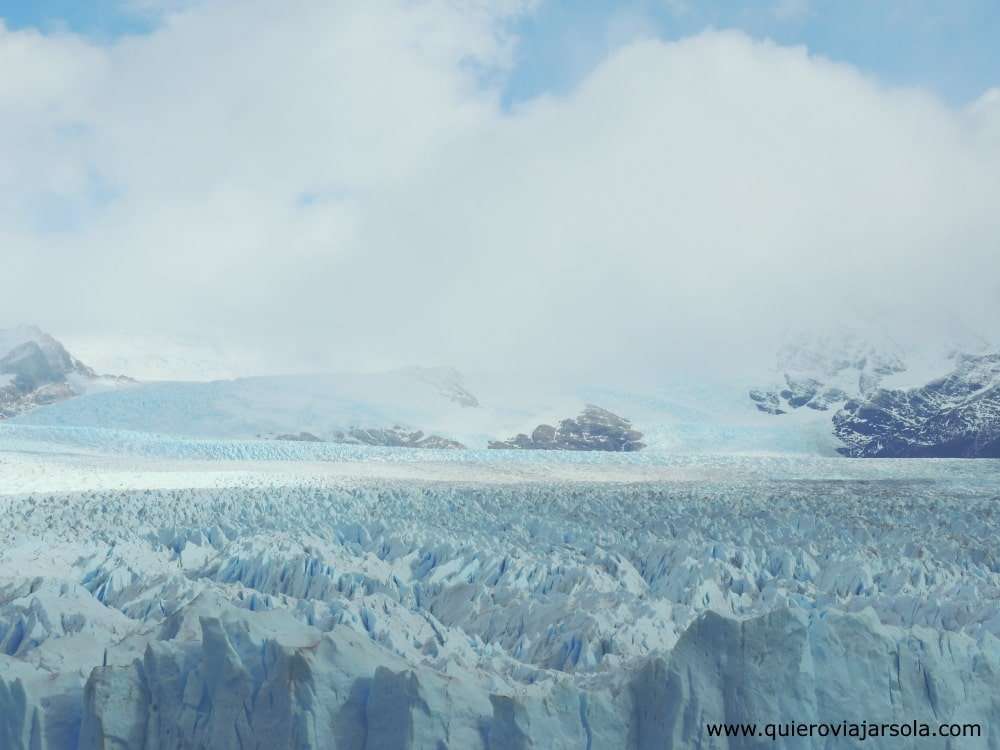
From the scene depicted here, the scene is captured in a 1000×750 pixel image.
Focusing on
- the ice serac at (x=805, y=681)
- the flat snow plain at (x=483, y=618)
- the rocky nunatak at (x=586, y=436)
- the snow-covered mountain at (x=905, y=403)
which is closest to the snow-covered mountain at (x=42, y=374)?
the rocky nunatak at (x=586, y=436)

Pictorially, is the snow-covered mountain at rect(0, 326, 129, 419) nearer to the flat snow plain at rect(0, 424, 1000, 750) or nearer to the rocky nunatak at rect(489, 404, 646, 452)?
the rocky nunatak at rect(489, 404, 646, 452)

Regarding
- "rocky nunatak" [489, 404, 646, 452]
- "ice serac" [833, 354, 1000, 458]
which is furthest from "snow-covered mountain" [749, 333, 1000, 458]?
"rocky nunatak" [489, 404, 646, 452]

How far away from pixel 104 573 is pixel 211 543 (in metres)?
2.01

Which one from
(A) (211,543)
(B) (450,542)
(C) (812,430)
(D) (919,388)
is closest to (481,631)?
(B) (450,542)

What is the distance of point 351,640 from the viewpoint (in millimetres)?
4859

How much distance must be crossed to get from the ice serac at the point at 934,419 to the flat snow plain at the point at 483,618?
114ft

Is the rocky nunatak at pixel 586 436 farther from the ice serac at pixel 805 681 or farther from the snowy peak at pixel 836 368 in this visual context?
the ice serac at pixel 805 681

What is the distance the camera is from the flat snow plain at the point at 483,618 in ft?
15.0

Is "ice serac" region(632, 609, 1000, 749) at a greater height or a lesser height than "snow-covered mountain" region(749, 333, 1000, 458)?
lesser

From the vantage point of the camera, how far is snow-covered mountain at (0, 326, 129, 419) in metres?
65.7

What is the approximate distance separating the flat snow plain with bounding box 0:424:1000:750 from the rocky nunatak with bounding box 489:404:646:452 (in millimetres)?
Answer: 24978

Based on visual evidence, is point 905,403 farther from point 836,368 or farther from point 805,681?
point 805,681

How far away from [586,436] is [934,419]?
20.0 m

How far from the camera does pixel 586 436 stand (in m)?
42.6
